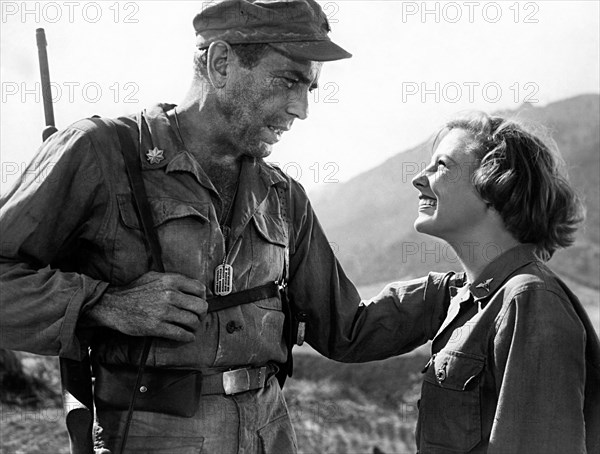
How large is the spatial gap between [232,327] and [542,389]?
97 centimetres

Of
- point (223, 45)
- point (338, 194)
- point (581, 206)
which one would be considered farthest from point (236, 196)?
point (338, 194)

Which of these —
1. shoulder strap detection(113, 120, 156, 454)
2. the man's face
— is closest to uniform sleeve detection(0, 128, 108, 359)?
shoulder strap detection(113, 120, 156, 454)

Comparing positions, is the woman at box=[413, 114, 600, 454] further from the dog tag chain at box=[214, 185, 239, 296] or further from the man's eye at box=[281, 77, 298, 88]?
the dog tag chain at box=[214, 185, 239, 296]

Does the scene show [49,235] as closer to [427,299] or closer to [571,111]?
[427,299]

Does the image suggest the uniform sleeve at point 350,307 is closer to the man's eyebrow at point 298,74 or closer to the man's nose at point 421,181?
the man's nose at point 421,181

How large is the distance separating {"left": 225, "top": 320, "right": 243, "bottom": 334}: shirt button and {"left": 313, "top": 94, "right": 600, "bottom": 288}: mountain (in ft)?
26.8

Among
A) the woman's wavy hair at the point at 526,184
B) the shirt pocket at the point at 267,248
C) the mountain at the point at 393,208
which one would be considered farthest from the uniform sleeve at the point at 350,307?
the mountain at the point at 393,208

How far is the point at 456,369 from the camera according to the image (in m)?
2.78

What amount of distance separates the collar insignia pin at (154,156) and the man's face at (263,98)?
0.24 meters

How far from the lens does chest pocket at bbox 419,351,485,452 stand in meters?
2.74

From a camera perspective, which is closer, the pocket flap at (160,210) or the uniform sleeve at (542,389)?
the uniform sleeve at (542,389)

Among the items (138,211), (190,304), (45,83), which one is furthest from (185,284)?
(45,83)

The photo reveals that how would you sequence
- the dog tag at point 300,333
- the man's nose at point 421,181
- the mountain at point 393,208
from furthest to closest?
the mountain at point 393,208
the dog tag at point 300,333
the man's nose at point 421,181

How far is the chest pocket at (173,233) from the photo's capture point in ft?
9.06
